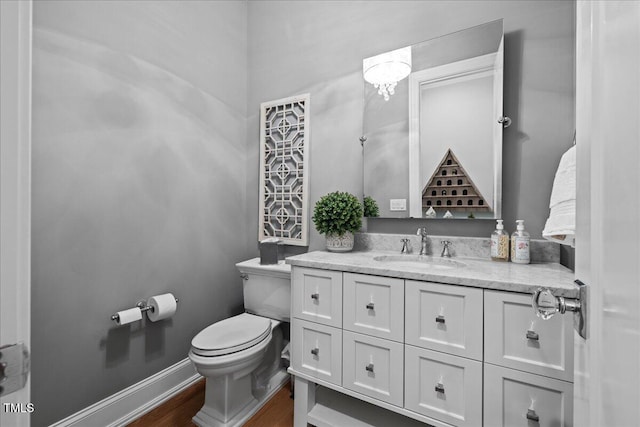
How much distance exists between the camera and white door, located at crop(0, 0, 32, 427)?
0.38 metres

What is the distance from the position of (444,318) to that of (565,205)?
0.59 m

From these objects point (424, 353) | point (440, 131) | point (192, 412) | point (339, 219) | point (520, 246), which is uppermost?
point (440, 131)

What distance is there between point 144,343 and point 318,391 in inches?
40.0

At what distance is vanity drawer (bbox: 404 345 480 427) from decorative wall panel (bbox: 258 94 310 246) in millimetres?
1108

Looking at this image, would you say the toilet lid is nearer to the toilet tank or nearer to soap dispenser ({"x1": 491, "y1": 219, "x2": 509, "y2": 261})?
the toilet tank

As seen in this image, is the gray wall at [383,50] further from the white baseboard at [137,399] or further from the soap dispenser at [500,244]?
the white baseboard at [137,399]

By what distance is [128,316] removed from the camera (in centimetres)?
151

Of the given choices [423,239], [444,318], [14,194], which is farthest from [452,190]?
[14,194]

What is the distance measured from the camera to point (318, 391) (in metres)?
1.66

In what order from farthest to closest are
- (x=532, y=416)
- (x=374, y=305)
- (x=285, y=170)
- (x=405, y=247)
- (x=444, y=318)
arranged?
(x=285, y=170), (x=405, y=247), (x=374, y=305), (x=444, y=318), (x=532, y=416)

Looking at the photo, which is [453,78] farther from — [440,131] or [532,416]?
[532,416]

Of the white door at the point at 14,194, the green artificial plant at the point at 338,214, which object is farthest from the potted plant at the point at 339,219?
the white door at the point at 14,194

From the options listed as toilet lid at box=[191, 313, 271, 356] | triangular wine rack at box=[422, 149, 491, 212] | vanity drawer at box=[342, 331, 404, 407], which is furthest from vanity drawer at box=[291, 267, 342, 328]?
triangular wine rack at box=[422, 149, 491, 212]

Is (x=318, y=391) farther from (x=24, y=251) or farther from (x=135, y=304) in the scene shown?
(x=24, y=251)
